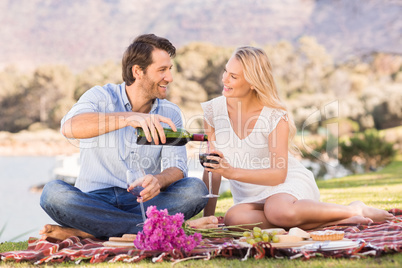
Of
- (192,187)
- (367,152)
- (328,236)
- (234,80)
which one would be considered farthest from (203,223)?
(367,152)

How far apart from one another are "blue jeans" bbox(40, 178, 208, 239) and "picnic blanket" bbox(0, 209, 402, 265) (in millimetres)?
207

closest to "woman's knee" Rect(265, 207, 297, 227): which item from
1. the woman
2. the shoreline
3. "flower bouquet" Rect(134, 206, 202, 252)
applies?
the woman

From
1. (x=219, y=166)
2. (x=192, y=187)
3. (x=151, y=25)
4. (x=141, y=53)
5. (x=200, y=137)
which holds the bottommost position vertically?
(x=192, y=187)

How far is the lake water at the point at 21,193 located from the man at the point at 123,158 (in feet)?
26.8

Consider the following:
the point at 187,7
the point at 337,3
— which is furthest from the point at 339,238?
the point at 187,7

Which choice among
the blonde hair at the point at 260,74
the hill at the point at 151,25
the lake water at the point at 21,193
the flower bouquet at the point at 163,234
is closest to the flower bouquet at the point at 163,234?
the flower bouquet at the point at 163,234

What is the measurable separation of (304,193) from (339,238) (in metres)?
0.75

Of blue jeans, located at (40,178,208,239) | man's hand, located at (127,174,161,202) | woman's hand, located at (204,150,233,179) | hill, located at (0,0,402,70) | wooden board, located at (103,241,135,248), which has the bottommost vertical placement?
wooden board, located at (103,241,135,248)

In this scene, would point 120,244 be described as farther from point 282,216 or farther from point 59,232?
point 282,216

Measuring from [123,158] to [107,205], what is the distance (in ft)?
1.39

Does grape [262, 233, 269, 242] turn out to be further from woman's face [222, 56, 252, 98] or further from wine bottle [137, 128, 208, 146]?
woman's face [222, 56, 252, 98]

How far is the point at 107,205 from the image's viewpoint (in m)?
3.04

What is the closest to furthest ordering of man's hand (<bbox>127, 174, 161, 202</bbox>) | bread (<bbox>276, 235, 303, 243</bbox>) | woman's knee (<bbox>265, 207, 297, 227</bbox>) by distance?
bread (<bbox>276, 235, 303, 243</bbox>), man's hand (<bbox>127, 174, 161, 202</bbox>), woman's knee (<bbox>265, 207, 297, 227</bbox>)

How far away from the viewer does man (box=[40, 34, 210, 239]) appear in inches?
114
